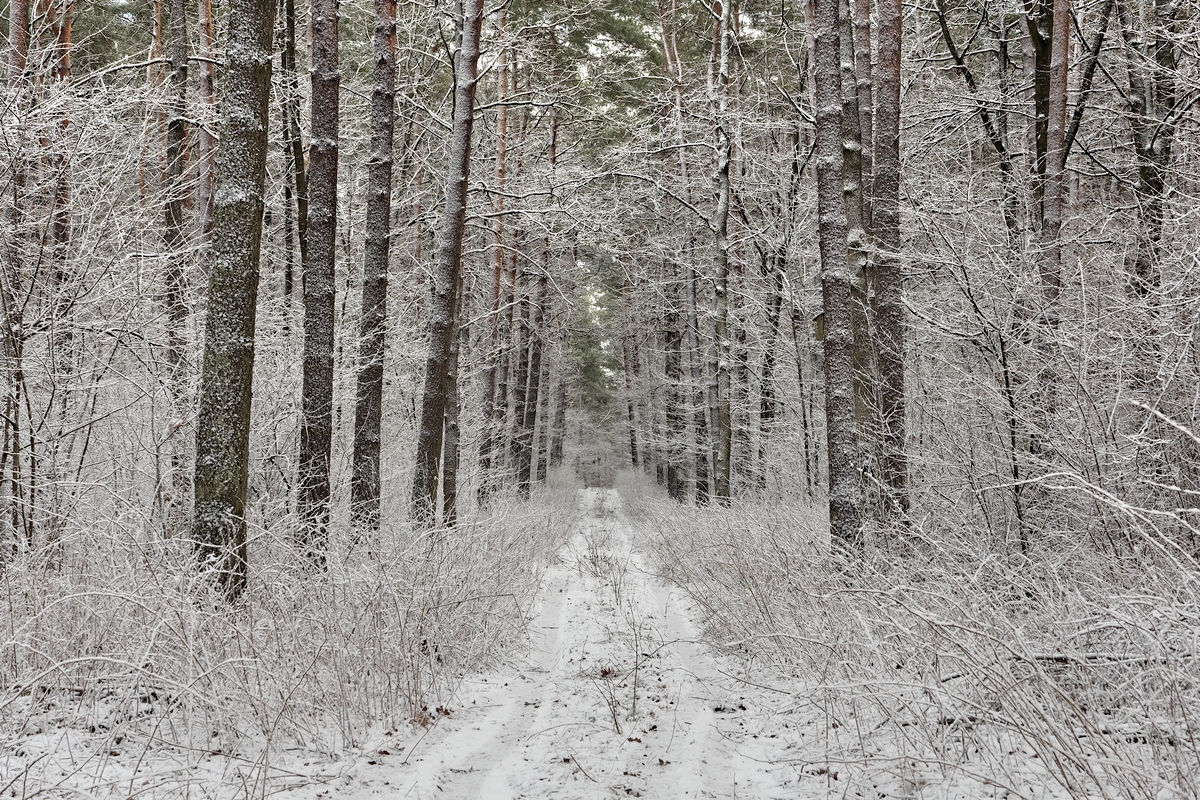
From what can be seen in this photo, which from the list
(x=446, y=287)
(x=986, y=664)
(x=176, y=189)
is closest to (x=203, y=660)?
(x=986, y=664)

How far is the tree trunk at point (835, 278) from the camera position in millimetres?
6426

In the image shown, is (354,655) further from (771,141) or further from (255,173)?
(771,141)

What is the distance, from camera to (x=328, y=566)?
541 centimetres

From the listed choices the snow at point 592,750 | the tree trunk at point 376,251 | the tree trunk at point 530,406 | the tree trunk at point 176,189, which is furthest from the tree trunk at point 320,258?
the tree trunk at point 530,406

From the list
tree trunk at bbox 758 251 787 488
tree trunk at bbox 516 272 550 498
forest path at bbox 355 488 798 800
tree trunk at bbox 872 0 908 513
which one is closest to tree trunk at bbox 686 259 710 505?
tree trunk at bbox 758 251 787 488

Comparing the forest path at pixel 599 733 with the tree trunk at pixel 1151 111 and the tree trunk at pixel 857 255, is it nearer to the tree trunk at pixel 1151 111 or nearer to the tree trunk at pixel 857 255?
the tree trunk at pixel 857 255

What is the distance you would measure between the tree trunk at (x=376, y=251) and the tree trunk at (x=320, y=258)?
59 centimetres

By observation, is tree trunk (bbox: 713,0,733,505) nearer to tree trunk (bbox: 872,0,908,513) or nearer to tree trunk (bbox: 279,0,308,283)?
tree trunk (bbox: 872,0,908,513)

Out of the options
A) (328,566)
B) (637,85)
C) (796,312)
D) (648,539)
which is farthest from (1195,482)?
(637,85)

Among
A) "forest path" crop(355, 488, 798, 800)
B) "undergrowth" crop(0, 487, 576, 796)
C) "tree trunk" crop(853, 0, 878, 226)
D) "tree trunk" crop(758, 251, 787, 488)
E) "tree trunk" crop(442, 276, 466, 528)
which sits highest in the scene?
"tree trunk" crop(853, 0, 878, 226)

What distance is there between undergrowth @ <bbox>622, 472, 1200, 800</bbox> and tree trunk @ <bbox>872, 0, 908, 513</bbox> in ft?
4.72

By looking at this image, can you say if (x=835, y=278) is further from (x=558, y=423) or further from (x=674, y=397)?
(x=558, y=423)

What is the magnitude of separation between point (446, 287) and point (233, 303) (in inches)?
159

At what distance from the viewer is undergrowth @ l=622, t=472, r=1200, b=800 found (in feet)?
8.29
